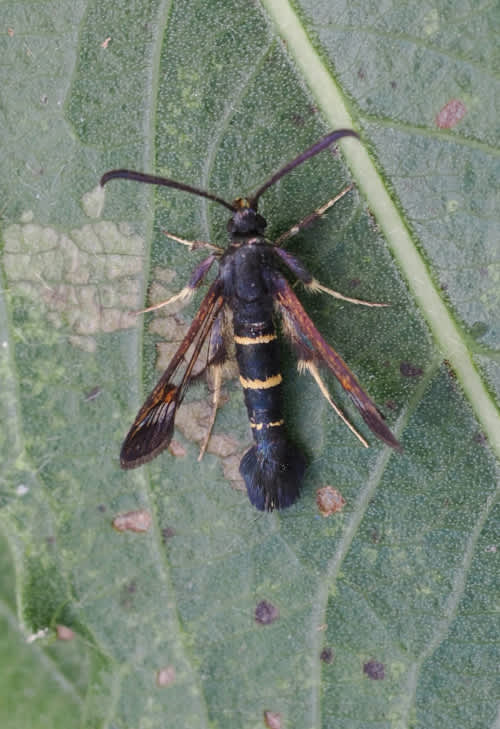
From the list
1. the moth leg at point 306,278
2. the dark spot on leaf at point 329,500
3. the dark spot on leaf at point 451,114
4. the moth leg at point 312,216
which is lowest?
the dark spot on leaf at point 329,500

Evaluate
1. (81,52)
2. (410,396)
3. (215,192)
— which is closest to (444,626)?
(410,396)

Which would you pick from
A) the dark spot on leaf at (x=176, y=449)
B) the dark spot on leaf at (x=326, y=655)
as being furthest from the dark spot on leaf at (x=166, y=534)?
the dark spot on leaf at (x=326, y=655)

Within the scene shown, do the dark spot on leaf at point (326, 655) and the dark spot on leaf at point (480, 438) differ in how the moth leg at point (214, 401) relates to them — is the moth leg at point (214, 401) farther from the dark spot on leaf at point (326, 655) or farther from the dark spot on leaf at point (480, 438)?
the dark spot on leaf at point (480, 438)

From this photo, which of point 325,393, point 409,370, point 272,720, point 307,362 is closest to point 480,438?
point 409,370

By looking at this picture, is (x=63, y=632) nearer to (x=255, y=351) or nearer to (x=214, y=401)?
(x=214, y=401)

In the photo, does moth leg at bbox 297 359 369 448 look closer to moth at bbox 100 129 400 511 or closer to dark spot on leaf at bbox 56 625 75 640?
moth at bbox 100 129 400 511

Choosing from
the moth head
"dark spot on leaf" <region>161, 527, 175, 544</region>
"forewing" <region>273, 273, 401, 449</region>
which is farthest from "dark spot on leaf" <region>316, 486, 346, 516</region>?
the moth head

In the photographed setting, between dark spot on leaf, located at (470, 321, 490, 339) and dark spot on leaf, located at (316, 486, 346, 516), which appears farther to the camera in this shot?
dark spot on leaf, located at (316, 486, 346, 516)
